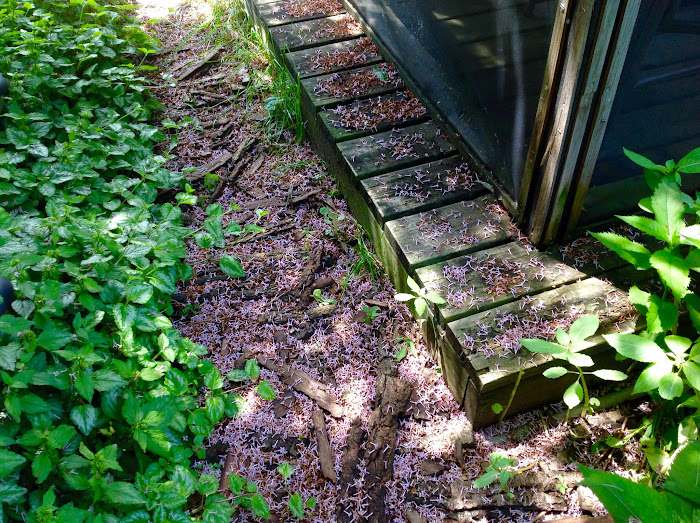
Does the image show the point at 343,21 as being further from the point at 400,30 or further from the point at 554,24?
the point at 554,24

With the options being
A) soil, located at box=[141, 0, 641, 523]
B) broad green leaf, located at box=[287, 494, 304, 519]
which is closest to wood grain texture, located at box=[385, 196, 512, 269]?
soil, located at box=[141, 0, 641, 523]

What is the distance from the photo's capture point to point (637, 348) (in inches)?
73.6

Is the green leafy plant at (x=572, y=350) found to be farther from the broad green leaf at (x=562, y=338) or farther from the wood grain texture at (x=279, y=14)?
the wood grain texture at (x=279, y=14)

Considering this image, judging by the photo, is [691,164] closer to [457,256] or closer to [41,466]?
[457,256]

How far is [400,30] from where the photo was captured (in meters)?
3.32

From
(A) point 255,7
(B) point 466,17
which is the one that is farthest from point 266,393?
(A) point 255,7

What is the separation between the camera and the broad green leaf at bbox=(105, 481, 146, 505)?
180 cm

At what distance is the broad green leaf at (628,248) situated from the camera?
2027 mm

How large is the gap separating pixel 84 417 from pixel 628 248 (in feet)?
6.47

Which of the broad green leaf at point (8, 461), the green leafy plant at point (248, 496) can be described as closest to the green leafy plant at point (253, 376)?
the green leafy plant at point (248, 496)

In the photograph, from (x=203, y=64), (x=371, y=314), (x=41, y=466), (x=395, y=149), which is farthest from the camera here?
(x=203, y=64)

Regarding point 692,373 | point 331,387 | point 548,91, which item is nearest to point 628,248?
point 692,373

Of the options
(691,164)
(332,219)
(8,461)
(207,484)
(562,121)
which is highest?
(562,121)

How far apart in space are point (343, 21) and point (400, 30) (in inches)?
34.4
